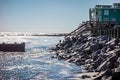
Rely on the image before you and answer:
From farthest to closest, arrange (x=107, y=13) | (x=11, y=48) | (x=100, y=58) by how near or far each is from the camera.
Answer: (x=107, y=13) → (x=11, y=48) → (x=100, y=58)

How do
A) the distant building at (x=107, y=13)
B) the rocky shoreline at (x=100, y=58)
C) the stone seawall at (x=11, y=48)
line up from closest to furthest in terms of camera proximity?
the rocky shoreline at (x=100, y=58) → the stone seawall at (x=11, y=48) → the distant building at (x=107, y=13)

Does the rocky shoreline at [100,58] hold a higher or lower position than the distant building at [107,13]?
lower

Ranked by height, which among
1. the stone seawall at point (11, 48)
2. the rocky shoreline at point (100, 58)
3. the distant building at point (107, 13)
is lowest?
the stone seawall at point (11, 48)

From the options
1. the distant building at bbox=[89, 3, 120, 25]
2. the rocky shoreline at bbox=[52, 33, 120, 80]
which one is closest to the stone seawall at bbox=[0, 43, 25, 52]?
the rocky shoreline at bbox=[52, 33, 120, 80]

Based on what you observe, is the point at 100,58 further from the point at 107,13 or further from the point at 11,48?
the point at 107,13

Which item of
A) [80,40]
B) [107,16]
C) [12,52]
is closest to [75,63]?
[80,40]

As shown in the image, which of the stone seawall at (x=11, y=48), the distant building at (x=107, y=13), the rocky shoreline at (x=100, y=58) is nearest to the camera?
the rocky shoreline at (x=100, y=58)

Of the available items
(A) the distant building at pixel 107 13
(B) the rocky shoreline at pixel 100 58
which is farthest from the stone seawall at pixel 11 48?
(A) the distant building at pixel 107 13

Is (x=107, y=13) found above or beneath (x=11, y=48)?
above

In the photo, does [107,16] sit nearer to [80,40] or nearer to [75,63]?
[80,40]

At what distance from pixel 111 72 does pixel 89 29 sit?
110ft

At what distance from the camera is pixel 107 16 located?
6775cm

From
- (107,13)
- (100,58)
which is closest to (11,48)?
(107,13)

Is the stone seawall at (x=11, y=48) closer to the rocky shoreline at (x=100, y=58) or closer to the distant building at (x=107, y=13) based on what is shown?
the rocky shoreline at (x=100, y=58)
